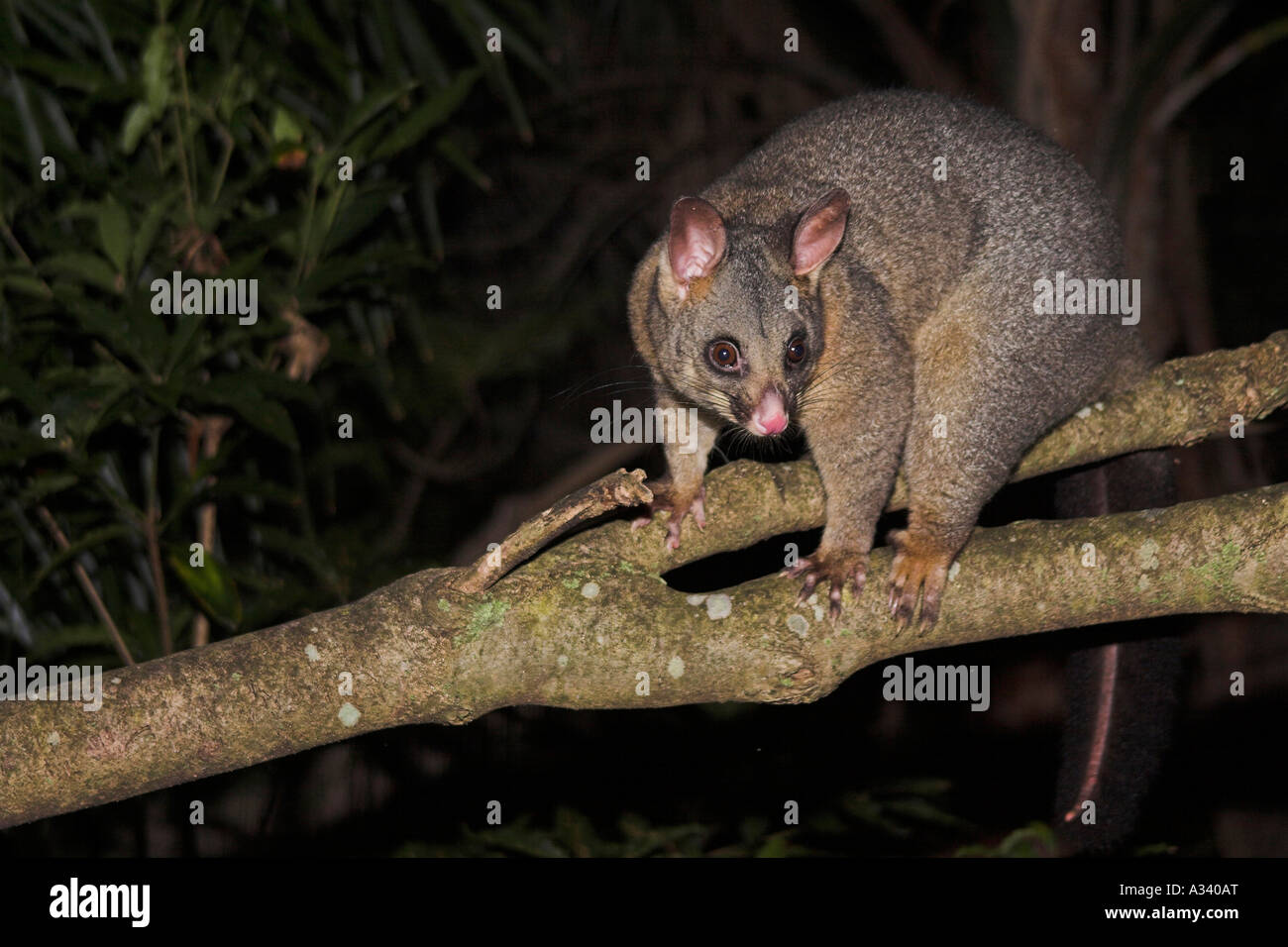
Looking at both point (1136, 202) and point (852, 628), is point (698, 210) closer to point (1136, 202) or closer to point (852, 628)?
point (852, 628)

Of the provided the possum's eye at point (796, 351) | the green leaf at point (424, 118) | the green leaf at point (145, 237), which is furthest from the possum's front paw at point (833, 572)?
the green leaf at point (145, 237)

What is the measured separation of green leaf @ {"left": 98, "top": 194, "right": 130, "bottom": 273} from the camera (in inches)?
132

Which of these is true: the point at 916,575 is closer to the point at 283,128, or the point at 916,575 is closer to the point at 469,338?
the point at 283,128

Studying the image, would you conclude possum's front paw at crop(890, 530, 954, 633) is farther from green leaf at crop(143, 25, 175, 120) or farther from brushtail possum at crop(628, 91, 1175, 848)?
green leaf at crop(143, 25, 175, 120)

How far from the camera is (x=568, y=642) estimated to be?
2486 mm

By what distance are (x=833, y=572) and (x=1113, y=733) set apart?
105cm

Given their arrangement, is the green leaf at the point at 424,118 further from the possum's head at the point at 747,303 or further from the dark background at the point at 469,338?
the possum's head at the point at 747,303

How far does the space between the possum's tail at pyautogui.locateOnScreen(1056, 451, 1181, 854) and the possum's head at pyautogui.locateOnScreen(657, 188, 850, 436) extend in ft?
4.02

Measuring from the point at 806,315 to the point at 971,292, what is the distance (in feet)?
1.87

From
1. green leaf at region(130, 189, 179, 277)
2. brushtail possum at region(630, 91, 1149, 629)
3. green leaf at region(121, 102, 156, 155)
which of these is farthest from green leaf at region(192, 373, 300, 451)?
brushtail possum at region(630, 91, 1149, 629)

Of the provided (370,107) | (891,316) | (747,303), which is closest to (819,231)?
(747,303)

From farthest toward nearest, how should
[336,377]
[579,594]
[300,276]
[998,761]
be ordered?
[998,761], [336,377], [300,276], [579,594]
